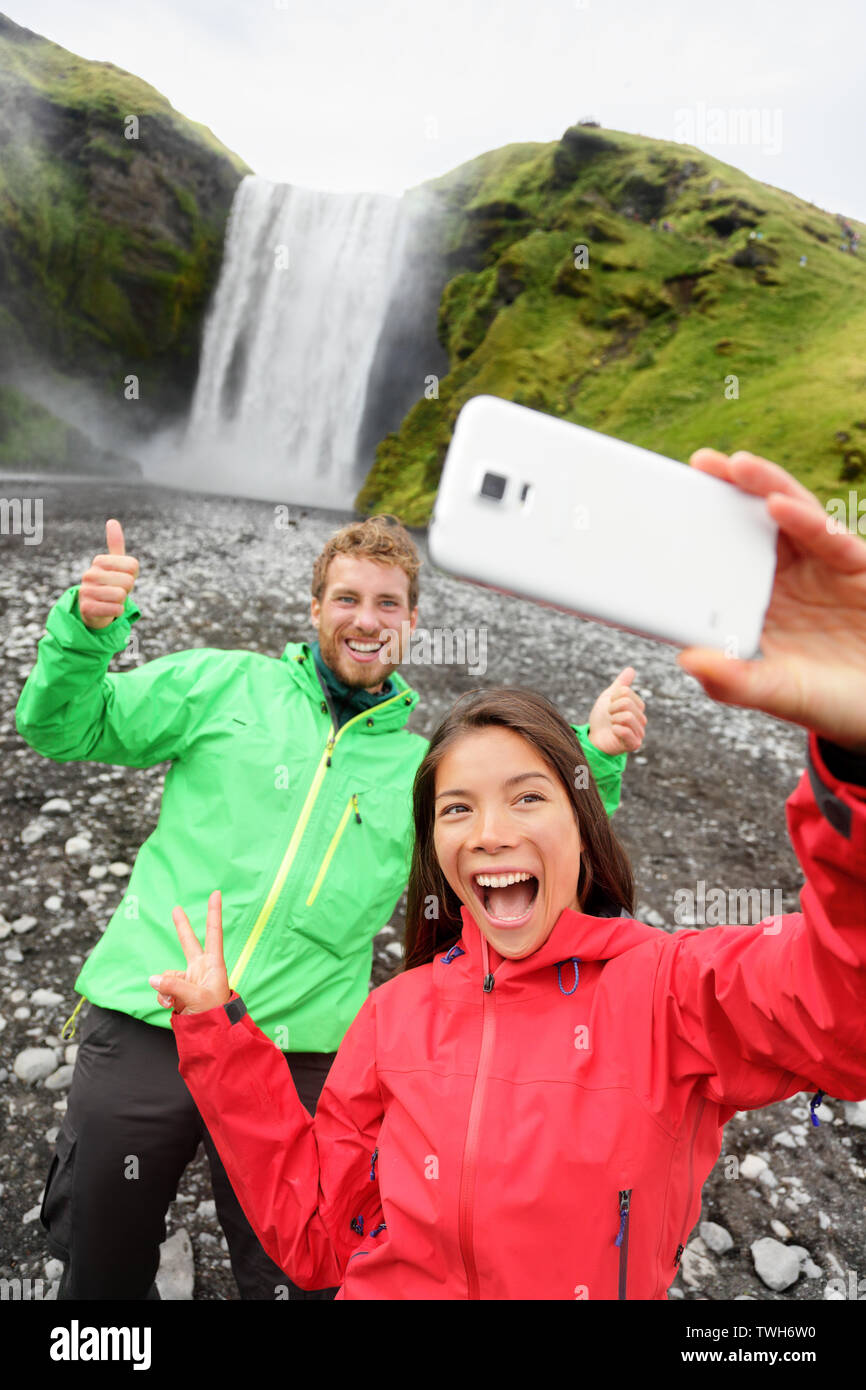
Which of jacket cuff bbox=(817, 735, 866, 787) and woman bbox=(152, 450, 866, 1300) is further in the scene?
woman bbox=(152, 450, 866, 1300)

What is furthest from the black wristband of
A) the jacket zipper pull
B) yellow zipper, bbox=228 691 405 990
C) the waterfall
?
the waterfall

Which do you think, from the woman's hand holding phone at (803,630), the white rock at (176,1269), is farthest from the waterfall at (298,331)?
the woman's hand holding phone at (803,630)

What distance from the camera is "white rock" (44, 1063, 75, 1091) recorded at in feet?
16.6

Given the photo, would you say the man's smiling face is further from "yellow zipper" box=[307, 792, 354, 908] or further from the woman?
the woman

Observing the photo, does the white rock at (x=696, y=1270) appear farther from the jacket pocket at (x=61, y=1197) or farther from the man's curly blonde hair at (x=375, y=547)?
the man's curly blonde hair at (x=375, y=547)

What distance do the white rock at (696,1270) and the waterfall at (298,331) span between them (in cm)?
4154

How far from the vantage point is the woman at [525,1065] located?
7.16 feet

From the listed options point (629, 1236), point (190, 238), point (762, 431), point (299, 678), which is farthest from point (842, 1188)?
point (190, 238)

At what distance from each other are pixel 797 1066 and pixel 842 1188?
4187 mm

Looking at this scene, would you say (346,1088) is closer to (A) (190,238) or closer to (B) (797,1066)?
(B) (797,1066)

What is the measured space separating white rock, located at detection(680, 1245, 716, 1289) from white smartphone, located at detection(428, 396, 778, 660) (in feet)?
14.9

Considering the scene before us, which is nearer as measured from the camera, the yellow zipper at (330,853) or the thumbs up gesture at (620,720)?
the thumbs up gesture at (620,720)

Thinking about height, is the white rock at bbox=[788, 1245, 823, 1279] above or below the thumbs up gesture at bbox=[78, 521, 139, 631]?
below

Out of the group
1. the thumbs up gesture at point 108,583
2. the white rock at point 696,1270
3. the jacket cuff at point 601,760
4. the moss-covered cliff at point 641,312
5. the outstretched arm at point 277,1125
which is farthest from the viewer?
the moss-covered cliff at point 641,312
